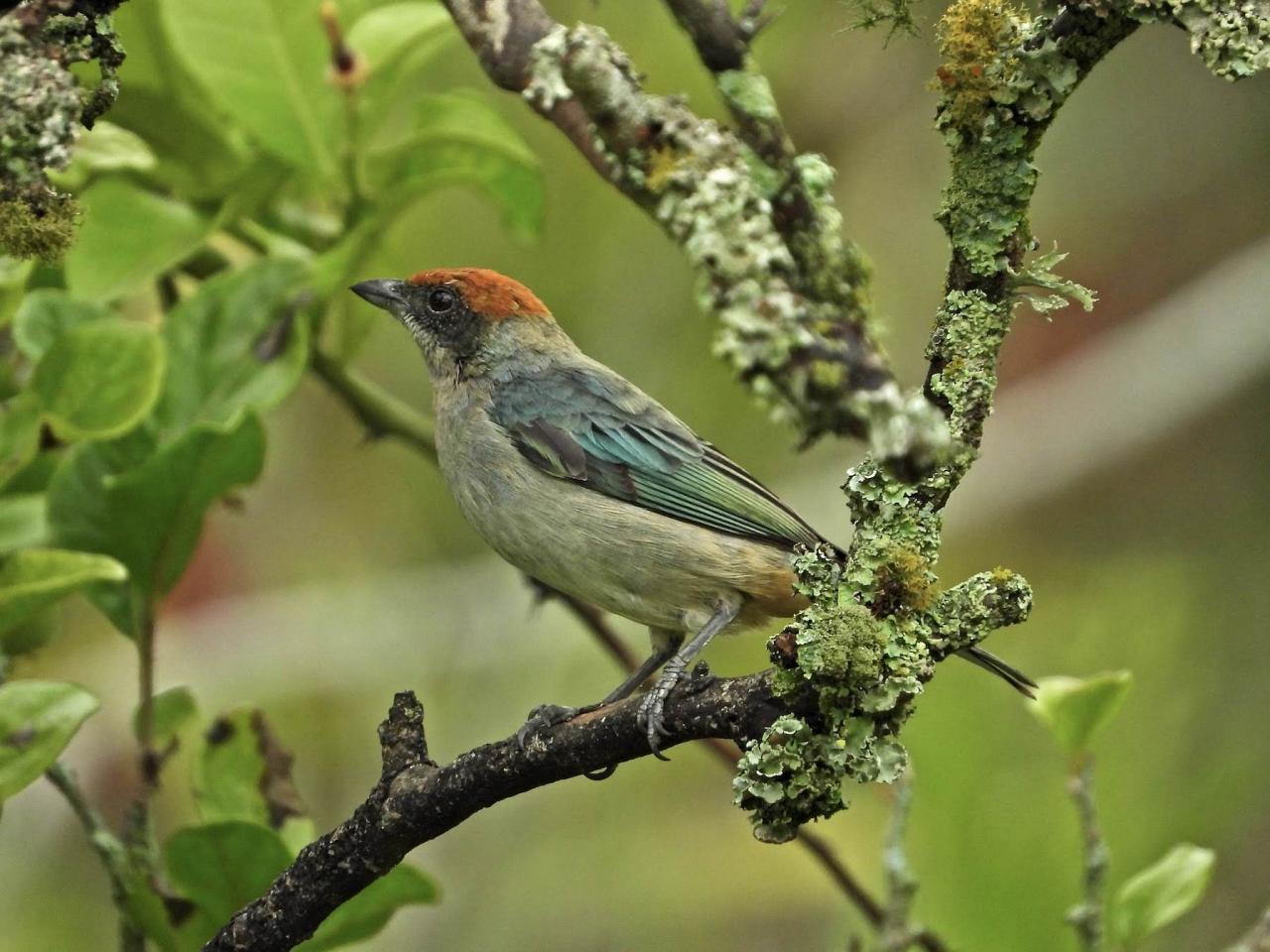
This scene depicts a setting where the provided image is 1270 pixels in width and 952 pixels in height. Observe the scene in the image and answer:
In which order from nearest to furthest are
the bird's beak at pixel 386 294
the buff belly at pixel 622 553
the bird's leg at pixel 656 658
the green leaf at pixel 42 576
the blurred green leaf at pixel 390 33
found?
the green leaf at pixel 42 576
the blurred green leaf at pixel 390 33
the buff belly at pixel 622 553
the bird's leg at pixel 656 658
the bird's beak at pixel 386 294

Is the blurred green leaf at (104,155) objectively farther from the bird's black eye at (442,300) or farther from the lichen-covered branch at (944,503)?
the lichen-covered branch at (944,503)

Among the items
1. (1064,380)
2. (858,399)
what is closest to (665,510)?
(858,399)

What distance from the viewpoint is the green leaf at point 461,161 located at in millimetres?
3848

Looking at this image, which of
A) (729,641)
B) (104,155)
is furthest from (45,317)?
(729,641)

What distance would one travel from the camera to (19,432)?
3328mm

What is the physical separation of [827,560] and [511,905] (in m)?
4.23

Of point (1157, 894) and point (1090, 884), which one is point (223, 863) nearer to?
point (1090, 884)

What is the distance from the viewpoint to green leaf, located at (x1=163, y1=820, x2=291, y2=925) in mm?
2963

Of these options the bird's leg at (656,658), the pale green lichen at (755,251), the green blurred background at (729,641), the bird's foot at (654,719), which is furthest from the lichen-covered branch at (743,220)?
the green blurred background at (729,641)

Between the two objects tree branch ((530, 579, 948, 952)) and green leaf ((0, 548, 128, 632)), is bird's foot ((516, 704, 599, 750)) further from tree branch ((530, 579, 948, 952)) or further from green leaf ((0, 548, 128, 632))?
Result: green leaf ((0, 548, 128, 632))

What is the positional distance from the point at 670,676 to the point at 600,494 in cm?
95

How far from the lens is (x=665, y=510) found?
13.5ft

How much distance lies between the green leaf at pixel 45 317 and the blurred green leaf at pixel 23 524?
0.32m

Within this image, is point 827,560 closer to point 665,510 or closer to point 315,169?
point 665,510
